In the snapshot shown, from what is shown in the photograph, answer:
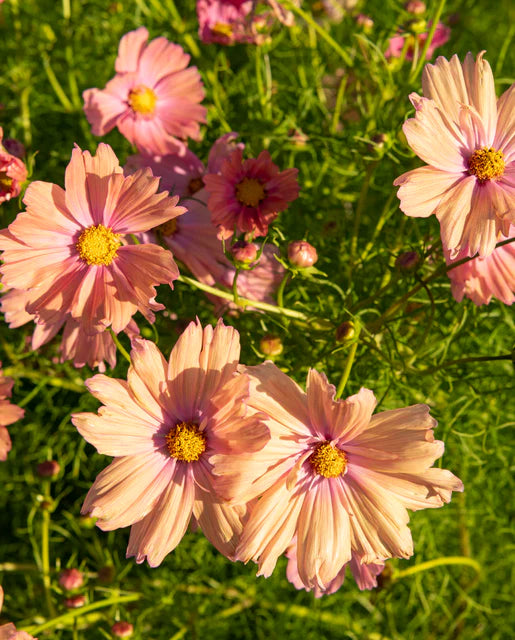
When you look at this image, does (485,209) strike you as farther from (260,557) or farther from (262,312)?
(260,557)

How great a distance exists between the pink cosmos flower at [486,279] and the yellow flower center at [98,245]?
0.43 meters

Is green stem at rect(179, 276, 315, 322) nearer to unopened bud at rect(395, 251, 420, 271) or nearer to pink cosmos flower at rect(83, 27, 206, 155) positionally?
unopened bud at rect(395, 251, 420, 271)

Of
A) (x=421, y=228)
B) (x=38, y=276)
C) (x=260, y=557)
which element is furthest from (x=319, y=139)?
(x=260, y=557)

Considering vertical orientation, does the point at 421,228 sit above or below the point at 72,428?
above

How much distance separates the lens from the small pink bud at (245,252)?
0.80m

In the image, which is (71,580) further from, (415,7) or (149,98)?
(415,7)

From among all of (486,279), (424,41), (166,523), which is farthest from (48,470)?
(424,41)

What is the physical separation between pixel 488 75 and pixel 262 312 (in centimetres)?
41

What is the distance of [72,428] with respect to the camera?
1272 millimetres

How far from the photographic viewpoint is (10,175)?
0.82m

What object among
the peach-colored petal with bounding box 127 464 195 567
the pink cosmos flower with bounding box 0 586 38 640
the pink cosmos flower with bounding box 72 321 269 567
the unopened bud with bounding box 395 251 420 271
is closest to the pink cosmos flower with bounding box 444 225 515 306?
the unopened bud with bounding box 395 251 420 271

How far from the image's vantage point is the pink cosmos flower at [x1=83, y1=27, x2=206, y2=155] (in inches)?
41.8

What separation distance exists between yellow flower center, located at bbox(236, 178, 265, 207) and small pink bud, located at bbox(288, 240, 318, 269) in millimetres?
159

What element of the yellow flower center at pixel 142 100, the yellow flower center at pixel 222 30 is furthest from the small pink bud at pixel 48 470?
the yellow flower center at pixel 222 30
